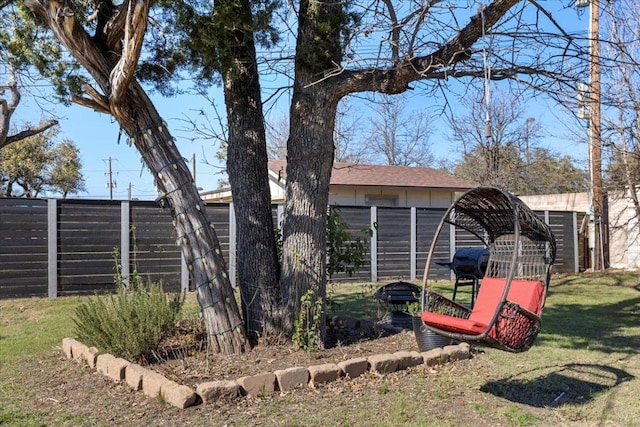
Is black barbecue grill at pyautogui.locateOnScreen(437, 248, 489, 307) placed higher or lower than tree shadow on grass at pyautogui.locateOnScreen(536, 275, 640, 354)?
higher

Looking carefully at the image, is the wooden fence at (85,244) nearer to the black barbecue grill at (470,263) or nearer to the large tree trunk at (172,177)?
the black barbecue grill at (470,263)

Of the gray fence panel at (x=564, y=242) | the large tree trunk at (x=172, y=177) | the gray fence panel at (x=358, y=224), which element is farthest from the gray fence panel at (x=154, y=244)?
the gray fence panel at (x=564, y=242)

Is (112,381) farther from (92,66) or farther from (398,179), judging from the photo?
(398,179)

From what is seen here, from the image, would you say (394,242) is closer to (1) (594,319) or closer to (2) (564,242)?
(1) (594,319)

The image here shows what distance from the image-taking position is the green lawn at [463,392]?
4.02m

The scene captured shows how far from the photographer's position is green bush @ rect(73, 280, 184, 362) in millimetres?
5027

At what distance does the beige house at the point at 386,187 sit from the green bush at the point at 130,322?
12869mm

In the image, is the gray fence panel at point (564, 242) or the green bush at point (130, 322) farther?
the gray fence panel at point (564, 242)

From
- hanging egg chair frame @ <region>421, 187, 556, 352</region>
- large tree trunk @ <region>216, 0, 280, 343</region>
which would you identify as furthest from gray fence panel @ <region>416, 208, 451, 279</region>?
large tree trunk @ <region>216, 0, 280, 343</region>

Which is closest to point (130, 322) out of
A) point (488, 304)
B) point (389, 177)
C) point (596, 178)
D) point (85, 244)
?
point (488, 304)

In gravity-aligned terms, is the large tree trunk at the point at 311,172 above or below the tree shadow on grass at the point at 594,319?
above

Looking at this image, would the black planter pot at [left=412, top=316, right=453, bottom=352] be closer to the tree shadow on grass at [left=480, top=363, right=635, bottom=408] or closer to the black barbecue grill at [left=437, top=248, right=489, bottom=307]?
the tree shadow on grass at [left=480, top=363, right=635, bottom=408]

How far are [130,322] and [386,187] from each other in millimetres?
14857

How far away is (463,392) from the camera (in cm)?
468
